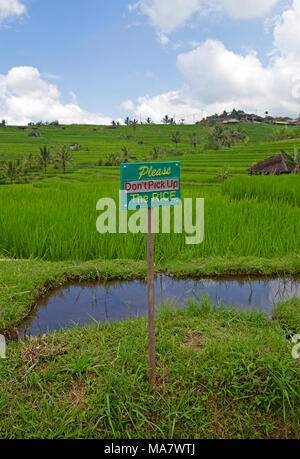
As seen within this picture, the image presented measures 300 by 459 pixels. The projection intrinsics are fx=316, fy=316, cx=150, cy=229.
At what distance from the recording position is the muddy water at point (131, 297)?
253 cm

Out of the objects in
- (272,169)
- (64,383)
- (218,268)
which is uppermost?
(272,169)

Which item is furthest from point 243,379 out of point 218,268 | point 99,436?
point 218,268

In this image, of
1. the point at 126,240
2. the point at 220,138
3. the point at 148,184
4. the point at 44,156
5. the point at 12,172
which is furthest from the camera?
the point at 220,138

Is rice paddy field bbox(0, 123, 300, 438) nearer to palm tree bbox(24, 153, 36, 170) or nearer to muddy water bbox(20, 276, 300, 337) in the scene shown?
muddy water bbox(20, 276, 300, 337)

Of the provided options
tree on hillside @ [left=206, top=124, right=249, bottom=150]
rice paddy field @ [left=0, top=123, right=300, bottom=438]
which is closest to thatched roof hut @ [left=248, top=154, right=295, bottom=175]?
rice paddy field @ [left=0, top=123, right=300, bottom=438]

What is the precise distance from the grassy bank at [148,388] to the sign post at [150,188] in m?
0.16

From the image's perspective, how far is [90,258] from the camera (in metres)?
3.85

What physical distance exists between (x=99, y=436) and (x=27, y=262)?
2384 millimetres

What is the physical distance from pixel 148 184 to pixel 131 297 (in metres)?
1.62

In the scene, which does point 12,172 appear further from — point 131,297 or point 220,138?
point 131,297

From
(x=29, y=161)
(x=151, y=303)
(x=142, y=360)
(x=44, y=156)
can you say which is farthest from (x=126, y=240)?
(x=29, y=161)

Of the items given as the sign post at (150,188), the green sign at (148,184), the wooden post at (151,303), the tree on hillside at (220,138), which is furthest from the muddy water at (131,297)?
the tree on hillside at (220,138)

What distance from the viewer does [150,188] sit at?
153 centimetres
